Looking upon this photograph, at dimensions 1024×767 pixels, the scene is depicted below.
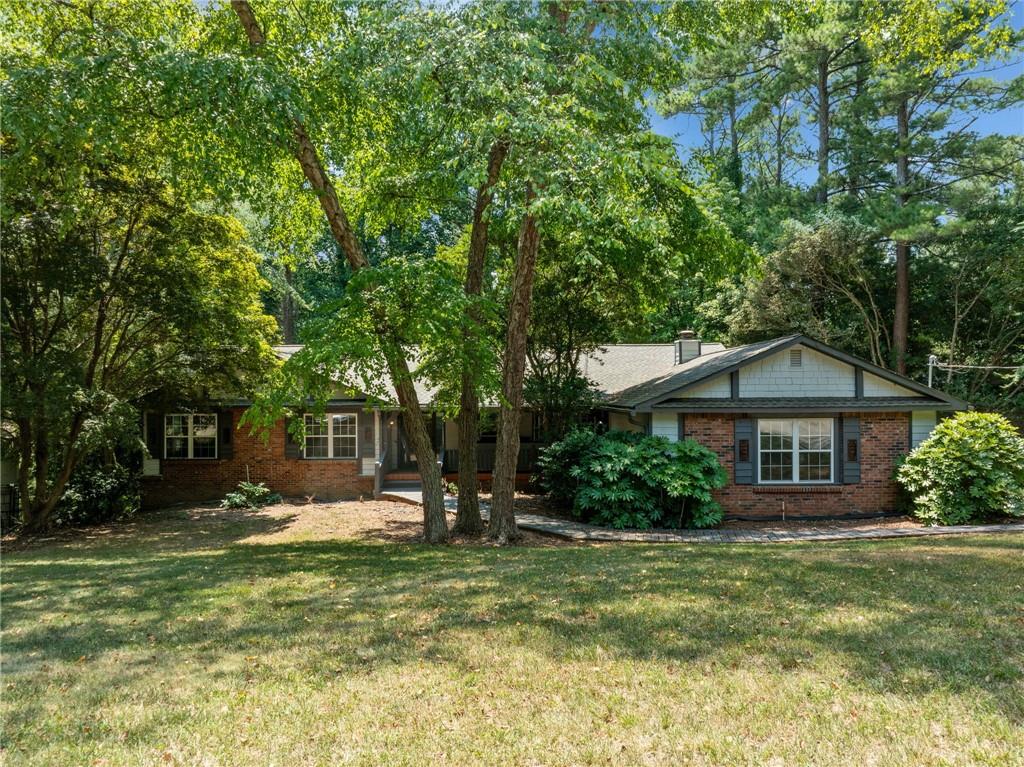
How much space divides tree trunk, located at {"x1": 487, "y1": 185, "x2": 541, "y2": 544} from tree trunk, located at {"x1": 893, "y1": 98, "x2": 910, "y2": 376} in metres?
18.9

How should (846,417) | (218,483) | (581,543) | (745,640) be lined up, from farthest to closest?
1. (218,483)
2. (846,417)
3. (581,543)
4. (745,640)

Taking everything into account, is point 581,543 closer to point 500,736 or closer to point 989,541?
point 989,541

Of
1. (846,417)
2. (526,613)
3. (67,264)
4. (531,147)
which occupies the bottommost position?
(526,613)

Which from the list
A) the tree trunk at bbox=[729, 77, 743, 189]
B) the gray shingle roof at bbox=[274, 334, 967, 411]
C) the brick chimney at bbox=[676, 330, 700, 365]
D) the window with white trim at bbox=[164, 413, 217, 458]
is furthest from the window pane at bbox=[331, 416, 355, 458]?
the tree trunk at bbox=[729, 77, 743, 189]

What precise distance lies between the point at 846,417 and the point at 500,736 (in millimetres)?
13545

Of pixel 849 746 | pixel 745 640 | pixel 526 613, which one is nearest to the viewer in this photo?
pixel 849 746

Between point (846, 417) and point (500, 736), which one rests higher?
point (846, 417)

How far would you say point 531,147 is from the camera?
929 cm

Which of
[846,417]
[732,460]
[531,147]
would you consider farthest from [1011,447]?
[531,147]

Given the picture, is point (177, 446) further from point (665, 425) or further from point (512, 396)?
point (665, 425)

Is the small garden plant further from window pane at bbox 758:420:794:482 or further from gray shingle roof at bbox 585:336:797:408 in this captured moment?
window pane at bbox 758:420:794:482

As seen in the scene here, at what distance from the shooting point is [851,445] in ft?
49.0

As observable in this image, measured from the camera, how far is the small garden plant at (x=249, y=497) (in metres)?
17.3

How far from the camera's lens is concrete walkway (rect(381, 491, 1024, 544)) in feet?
40.4
